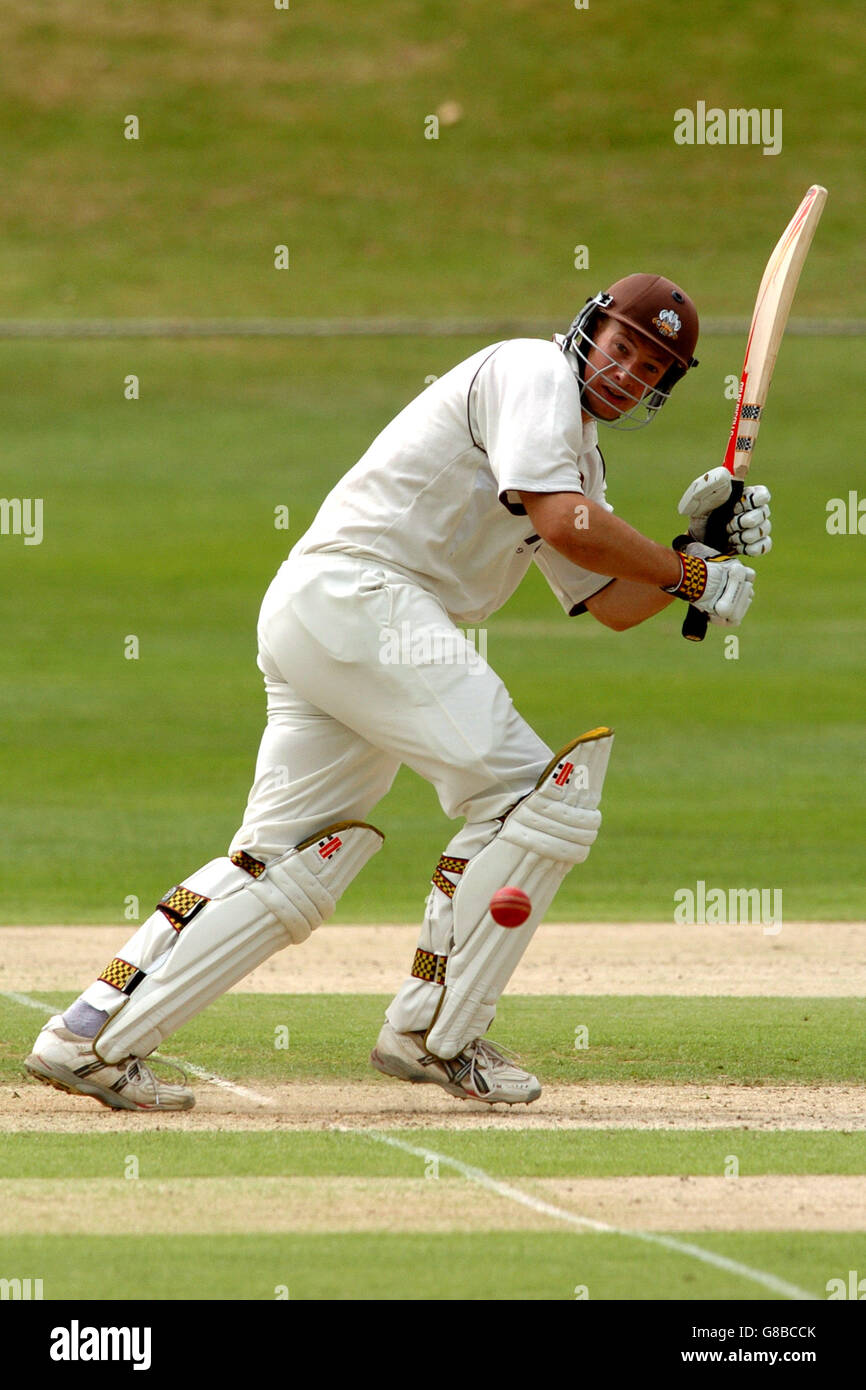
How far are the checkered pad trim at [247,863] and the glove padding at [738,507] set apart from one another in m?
1.54

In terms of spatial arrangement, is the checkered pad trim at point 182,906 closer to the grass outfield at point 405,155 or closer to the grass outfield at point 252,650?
the grass outfield at point 252,650

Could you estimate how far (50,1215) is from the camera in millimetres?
4727

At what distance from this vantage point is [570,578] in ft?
20.3

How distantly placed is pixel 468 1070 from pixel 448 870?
57cm

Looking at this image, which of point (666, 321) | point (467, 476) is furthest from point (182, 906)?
point (666, 321)

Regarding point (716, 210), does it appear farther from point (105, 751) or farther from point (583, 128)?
point (105, 751)

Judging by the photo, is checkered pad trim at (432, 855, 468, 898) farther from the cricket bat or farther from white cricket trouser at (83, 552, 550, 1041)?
the cricket bat

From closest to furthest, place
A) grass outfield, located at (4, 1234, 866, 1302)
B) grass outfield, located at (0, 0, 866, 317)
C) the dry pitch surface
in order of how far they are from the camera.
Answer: grass outfield, located at (4, 1234, 866, 1302), the dry pitch surface, grass outfield, located at (0, 0, 866, 317)

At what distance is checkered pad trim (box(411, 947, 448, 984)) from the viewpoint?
19.6 feet

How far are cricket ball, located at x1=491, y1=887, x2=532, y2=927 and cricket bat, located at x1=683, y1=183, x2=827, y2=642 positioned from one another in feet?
3.25

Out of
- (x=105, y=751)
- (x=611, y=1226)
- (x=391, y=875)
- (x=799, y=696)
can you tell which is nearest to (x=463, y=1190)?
(x=611, y=1226)

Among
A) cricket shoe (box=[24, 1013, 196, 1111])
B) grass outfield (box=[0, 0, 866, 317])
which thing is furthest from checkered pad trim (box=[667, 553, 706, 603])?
grass outfield (box=[0, 0, 866, 317])

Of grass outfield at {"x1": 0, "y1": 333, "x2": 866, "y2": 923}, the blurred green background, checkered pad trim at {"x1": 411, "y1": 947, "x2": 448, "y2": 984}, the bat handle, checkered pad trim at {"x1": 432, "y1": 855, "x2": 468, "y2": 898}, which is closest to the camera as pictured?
checkered pad trim at {"x1": 432, "y1": 855, "x2": 468, "y2": 898}

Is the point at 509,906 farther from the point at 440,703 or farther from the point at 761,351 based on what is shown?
the point at 761,351
